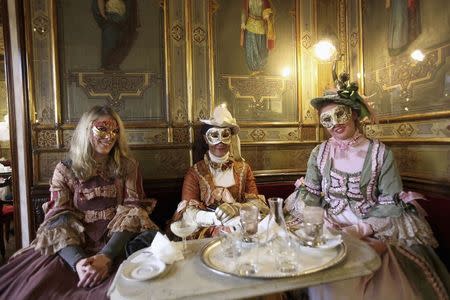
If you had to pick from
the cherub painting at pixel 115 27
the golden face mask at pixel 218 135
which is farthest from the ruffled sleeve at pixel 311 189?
the cherub painting at pixel 115 27

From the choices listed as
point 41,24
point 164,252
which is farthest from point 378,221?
point 41,24

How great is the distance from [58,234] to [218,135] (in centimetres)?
134

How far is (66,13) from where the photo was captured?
2.94 m

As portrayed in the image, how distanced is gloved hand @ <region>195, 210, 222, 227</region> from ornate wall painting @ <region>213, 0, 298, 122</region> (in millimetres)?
1313

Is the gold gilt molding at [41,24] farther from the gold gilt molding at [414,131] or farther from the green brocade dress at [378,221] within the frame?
the gold gilt molding at [414,131]

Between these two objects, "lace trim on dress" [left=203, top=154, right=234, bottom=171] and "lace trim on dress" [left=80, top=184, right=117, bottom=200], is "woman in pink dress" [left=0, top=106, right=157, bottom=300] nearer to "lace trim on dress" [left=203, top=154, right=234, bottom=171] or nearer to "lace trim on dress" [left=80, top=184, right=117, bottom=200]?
"lace trim on dress" [left=80, top=184, right=117, bottom=200]

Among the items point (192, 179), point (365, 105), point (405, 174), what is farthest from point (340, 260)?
point (405, 174)

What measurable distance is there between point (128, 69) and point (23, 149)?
3.98 ft

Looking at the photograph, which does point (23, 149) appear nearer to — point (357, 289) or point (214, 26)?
point (214, 26)

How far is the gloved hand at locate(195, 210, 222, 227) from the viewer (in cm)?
230

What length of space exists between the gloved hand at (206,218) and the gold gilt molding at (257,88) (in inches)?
55.9

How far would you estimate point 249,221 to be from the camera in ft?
5.06

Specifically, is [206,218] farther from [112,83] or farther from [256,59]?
[256,59]

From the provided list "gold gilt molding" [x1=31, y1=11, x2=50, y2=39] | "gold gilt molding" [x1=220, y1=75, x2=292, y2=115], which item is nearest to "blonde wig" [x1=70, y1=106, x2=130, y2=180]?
"gold gilt molding" [x1=31, y1=11, x2=50, y2=39]
